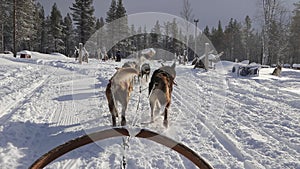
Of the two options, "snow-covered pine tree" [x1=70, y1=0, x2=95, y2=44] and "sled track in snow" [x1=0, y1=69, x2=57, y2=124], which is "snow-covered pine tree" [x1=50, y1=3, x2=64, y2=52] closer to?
"snow-covered pine tree" [x1=70, y1=0, x2=95, y2=44]

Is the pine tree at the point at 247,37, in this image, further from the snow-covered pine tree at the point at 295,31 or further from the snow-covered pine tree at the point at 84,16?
the snow-covered pine tree at the point at 84,16

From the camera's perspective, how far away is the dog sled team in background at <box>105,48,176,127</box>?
3.68 meters

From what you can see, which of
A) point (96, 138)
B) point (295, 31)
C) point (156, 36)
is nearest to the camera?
point (96, 138)

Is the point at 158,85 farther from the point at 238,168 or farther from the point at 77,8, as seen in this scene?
the point at 77,8

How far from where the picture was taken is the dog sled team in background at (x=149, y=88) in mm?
3680

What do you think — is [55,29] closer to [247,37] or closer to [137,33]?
[247,37]

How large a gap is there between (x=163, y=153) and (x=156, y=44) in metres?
1.51

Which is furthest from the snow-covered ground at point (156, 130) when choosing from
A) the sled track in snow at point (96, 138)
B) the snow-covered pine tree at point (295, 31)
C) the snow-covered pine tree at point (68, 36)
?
the snow-covered pine tree at point (68, 36)

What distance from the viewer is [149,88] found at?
4.46m

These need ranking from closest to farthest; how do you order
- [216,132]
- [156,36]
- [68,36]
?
[156,36]
[216,132]
[68,36]

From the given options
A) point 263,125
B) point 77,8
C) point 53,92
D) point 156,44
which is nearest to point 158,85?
point 156,44

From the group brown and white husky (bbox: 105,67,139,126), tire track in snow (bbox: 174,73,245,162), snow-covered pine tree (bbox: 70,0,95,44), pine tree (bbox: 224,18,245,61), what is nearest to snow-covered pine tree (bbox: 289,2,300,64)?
pine tree (bbox: 224,18,245,61)

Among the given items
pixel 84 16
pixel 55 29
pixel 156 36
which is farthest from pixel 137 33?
pixel 55 29

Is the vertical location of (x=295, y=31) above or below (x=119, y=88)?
above
